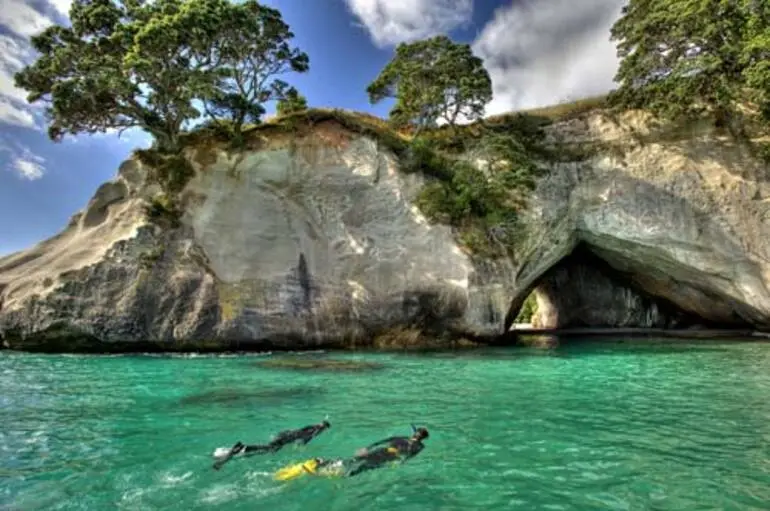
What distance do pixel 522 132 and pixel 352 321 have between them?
14710 millimetres

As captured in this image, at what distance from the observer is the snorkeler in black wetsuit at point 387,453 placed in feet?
22.5

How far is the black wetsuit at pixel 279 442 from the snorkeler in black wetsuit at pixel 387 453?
1.20 meters

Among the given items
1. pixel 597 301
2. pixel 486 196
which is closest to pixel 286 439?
pixel 486 196

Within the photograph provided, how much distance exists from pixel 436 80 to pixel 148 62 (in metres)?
13.9

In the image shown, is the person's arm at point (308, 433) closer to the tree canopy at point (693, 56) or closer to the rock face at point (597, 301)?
the tree canopy at point (693, 56)

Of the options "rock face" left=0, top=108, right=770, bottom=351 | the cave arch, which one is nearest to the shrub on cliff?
"rock face" left=0, top=108, right=770, bottom=351

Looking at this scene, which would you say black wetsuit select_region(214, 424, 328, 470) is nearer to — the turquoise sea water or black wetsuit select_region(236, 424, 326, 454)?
black wetsuit select_region(236, 424, 326, 454)

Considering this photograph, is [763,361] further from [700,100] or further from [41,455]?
[41,455]

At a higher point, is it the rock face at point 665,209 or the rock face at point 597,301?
the rock face at point 665,209

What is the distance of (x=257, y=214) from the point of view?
2538 centimetres

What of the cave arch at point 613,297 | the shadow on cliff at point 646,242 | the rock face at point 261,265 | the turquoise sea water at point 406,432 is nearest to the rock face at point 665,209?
the shadow on cliff at point 646,242

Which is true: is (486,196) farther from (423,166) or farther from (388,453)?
(388,453)

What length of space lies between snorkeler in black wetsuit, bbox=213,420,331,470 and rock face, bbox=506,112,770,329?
791 inches

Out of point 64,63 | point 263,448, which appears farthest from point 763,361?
point 64,63
